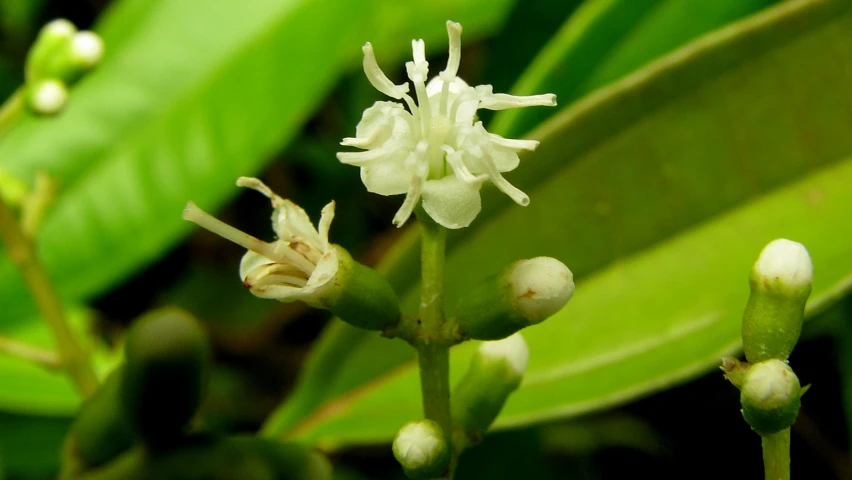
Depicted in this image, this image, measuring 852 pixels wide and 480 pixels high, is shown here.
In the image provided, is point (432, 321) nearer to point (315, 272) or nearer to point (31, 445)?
point (315, 272)

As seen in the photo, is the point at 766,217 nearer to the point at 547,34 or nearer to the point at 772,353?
the point at 772,353

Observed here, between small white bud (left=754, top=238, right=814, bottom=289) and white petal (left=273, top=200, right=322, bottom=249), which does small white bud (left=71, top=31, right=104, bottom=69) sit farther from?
small white bud (left=754, top=238, right=814, bottom=289)

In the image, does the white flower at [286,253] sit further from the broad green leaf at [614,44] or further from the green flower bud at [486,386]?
the broad green leaf at [614,44]

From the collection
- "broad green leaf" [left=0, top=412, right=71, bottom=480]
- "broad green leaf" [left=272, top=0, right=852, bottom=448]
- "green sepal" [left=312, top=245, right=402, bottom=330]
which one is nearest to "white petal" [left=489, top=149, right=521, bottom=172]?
"green sepal" [left=312, top=245, right=402, bottom=330]

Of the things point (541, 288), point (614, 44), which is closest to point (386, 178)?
point (541, 288)

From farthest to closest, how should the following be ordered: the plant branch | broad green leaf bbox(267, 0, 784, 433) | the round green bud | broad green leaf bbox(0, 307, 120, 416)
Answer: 1. broad green leaf bbox(0, 307, 120, 416)
2. the plant branch
3. broad green leaf bbox(267, 0, 784, 433)
4. the round green bud

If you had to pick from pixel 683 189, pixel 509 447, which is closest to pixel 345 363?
pixel 509 447
